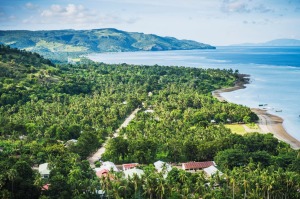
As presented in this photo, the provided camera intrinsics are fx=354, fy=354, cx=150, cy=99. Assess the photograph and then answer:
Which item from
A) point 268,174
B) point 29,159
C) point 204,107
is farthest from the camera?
point 204,107

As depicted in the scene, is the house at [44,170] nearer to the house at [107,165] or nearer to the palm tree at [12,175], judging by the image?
the house at [107,165]

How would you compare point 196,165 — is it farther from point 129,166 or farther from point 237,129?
point 237,129

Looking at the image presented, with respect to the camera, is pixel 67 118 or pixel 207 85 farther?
pixel 207 85

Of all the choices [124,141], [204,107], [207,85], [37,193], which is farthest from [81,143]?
[207,85]

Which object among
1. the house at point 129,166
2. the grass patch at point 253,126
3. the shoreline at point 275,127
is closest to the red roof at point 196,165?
the house at point 129,166

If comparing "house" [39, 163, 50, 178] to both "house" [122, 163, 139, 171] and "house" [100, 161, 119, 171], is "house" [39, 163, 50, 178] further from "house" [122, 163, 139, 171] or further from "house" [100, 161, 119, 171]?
"house" [122, 163, 139, 171]

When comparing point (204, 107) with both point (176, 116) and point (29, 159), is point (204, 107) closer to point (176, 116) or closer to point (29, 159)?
point (176, 116)
